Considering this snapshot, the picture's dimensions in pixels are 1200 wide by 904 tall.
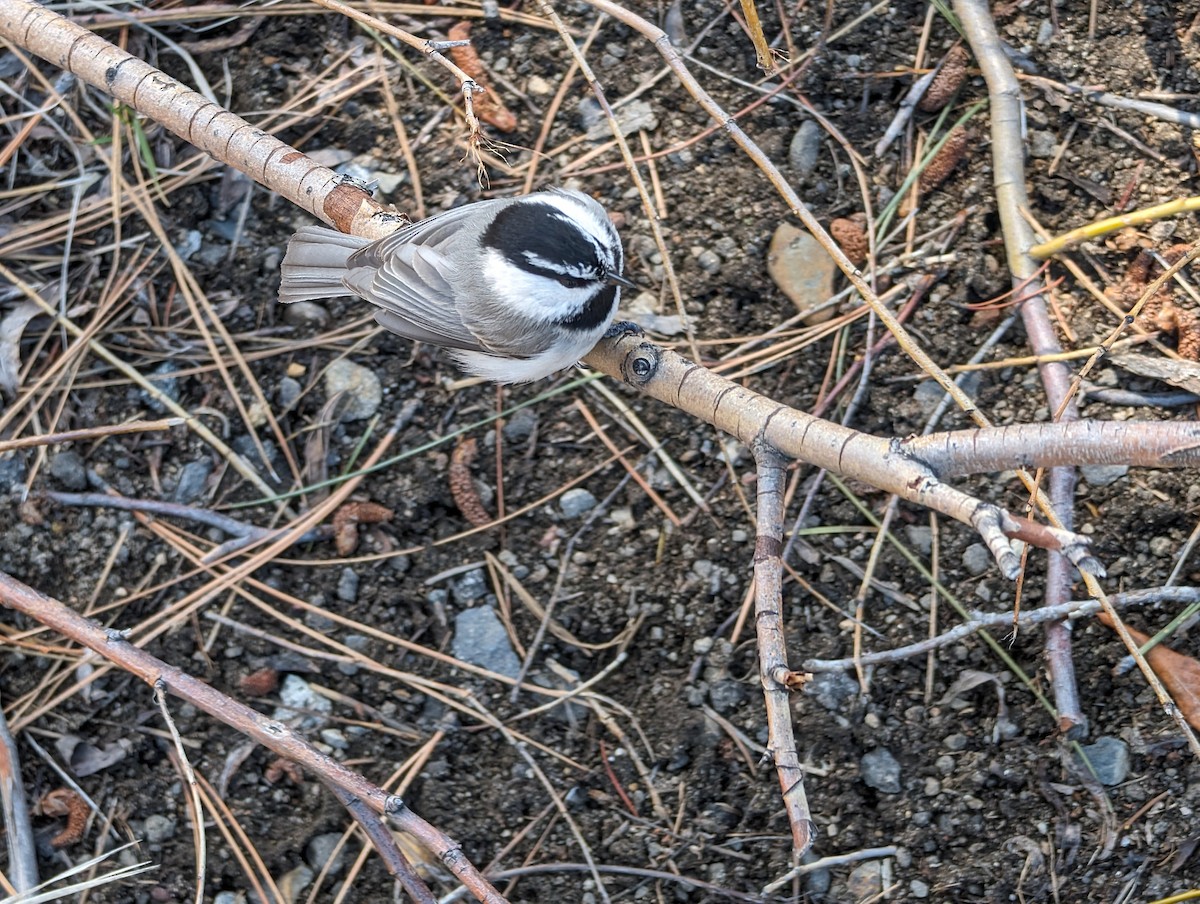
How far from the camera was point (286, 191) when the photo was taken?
128 inches

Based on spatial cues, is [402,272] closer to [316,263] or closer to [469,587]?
[316,263]

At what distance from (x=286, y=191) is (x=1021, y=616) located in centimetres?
254

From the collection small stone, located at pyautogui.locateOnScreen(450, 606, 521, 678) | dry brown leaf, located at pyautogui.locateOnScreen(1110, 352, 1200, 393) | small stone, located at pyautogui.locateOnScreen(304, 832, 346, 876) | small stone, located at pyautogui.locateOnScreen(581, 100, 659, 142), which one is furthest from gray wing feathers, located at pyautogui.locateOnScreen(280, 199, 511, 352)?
dry brown leaf, located at pyautogui.locateOnScreen(1110, 352, 1200, 393)

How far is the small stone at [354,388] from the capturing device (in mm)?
3719

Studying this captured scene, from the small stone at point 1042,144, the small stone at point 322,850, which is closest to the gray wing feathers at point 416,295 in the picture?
the small stone at point 322,850

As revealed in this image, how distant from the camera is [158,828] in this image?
11.1ft

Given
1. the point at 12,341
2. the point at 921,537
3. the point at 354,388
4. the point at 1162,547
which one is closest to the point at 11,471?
the point at 12,341

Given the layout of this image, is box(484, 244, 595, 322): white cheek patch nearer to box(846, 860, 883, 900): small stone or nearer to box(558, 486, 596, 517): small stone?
box(558, 486, 596, 517): small stone

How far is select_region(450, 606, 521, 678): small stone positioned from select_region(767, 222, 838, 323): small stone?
1512 mm

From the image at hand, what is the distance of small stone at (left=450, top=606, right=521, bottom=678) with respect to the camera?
3418 millimetres

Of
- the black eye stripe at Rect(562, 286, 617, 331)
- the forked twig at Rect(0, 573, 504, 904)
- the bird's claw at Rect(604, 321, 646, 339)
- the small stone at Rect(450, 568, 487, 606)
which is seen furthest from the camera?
the small stone at Rect(450, 568, 487, 606)

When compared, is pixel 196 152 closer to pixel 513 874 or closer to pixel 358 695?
pixel 358 695

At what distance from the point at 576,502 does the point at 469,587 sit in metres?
0.47

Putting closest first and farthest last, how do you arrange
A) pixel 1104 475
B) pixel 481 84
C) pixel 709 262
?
pixel 1104 475, pixel 709 262, pixel 481 84
